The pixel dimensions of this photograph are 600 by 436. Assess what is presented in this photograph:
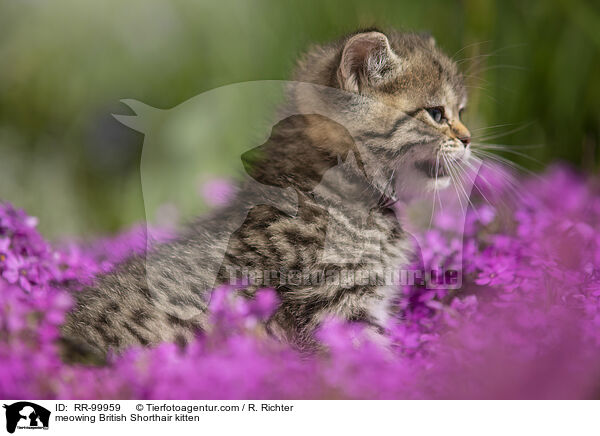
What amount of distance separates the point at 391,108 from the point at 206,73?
1438 millimetres

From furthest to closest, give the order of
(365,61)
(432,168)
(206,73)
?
(206,73) → (432,168) → (365,61)

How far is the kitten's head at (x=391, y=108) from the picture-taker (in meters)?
1.66

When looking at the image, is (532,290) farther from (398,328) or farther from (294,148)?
(294,148)

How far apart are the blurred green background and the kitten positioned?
0.87 m

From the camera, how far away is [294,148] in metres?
1.72

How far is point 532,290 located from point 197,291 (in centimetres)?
80

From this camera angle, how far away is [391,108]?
5.59ft

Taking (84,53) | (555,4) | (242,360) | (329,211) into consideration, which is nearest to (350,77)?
(329,211)
